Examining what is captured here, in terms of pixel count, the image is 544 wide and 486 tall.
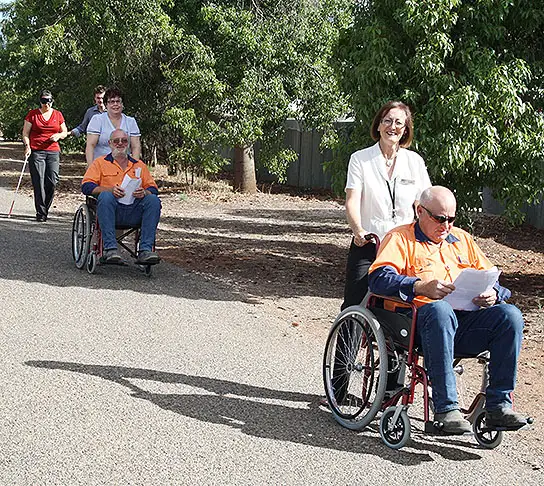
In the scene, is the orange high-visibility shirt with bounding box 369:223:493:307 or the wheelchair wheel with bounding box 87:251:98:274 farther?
the wheelchair wheel with bounding box 87:251:98:274

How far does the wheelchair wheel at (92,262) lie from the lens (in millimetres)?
10273

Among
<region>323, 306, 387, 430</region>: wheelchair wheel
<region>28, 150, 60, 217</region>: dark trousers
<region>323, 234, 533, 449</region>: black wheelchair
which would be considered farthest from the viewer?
<region>28, 150, 60, 217</region>: dark trousers

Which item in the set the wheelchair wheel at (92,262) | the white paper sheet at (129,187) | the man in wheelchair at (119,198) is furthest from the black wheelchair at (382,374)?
the wheelchair wheel at (92,262)

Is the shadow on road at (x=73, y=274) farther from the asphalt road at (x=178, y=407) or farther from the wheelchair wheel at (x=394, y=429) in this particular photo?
the wheelchair wheel at (x=394, y=429)

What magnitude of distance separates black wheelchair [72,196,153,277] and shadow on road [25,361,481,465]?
3.56 m

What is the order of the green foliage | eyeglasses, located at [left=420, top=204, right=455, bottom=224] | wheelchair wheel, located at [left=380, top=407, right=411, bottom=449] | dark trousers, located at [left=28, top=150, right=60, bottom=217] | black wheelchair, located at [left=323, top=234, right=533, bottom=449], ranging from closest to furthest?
wheelchair wheel, located at [left=380, top=407, right=411, bottom=449]
black wheelchair, located at [left=323, top=234, right=533, bottom=449]
eyeglasses, located at [left=420, top=204, right=455, bottom=224]
dark trousers, located at [left=28, top=150, right=60, bottom=217]
the green foliage

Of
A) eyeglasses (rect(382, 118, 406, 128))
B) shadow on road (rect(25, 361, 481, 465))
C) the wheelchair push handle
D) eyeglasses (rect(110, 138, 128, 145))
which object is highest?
eyeglasses (rect(382, 118, 406, 128))

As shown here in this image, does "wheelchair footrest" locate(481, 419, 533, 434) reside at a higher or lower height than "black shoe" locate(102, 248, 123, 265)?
lower

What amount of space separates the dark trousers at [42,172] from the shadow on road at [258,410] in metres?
7.92

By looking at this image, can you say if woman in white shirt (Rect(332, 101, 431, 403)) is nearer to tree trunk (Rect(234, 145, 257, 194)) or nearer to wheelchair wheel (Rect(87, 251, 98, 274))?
wheelchair wheel (Rect(87, 251, 98, 274))

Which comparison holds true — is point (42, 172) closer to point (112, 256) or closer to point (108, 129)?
point (108, 129)

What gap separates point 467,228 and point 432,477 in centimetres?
→ 738

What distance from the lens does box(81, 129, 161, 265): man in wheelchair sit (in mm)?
10047

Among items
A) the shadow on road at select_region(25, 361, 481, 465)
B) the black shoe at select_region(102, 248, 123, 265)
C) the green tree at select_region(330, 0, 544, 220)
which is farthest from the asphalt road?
the green tree at select_region(330, 0, 544, 220)
